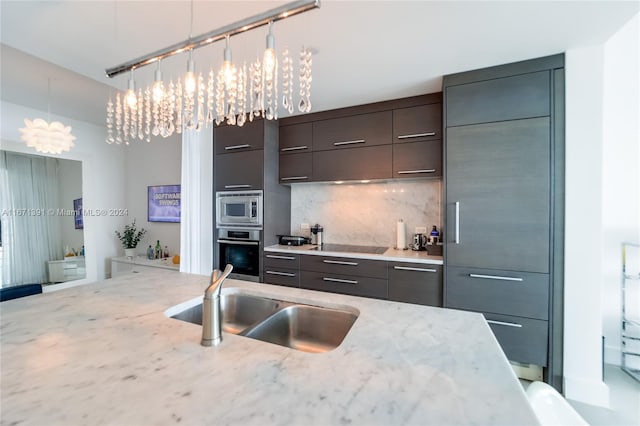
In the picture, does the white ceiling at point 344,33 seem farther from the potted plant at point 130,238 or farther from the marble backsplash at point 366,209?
the potted plant at point 130,238

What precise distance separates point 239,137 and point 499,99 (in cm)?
247

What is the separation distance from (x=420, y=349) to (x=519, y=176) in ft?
5.59

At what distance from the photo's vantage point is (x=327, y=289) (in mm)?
2547

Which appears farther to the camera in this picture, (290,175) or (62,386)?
(290,175)

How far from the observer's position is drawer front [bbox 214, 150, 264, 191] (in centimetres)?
285

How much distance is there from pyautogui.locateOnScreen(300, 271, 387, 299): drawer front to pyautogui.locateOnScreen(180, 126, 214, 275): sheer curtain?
118cm

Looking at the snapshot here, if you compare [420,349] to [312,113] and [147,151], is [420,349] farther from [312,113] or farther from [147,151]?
[147,151]

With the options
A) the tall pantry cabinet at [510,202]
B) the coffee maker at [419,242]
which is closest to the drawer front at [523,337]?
the tall pantry cabinet at [510,202]

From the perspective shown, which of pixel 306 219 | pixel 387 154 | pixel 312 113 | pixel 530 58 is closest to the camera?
pixel 530 58

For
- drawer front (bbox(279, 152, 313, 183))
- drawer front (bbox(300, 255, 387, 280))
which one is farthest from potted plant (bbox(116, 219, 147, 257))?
drawer front (bbox(300, 255, 387, 280))

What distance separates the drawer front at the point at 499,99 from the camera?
6.07 feet

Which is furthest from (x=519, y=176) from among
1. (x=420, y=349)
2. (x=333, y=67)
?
(x=420, y=349)

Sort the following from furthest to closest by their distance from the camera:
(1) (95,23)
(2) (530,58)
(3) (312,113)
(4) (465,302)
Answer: (3) (312,113) < (4) (465,302) < (2) (530,58) < (1) (95,23)

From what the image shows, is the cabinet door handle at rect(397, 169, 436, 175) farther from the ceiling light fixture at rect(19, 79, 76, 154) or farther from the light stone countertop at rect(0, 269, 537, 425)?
the ceiling light fixture at rect(19, 79, 76, 154)
